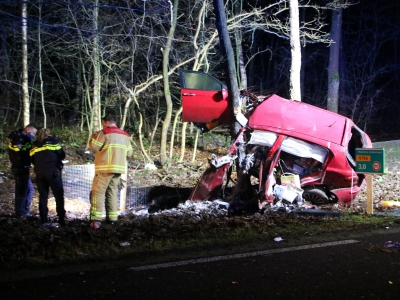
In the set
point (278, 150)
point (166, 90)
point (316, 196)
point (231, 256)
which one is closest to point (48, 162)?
point (231, 256)

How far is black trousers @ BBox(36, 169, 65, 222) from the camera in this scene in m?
6.79

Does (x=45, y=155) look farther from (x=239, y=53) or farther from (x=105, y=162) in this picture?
(x=239, y=53)

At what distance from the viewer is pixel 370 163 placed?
7.54 m

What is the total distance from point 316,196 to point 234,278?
16.1ft

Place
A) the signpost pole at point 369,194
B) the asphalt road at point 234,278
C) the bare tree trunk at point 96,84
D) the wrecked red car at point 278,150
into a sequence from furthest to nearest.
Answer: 1. the bare tree trunk at point 96,84
2. the wrecked red car at point 278,150
3. the signpost pole at point 369,194
4. the asphalt road at point 234,278

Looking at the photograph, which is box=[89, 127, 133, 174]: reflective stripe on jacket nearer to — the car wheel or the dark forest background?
the dark forest background

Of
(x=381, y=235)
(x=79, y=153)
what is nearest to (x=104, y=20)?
(x=79, y=153)

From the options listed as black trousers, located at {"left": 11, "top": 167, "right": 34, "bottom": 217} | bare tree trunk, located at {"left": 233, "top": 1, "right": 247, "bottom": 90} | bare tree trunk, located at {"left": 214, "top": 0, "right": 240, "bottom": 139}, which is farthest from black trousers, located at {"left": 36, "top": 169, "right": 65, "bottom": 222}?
bare tree trunk, located at {"left": 233, "top": 1, "right": 247, "bottom": 90}

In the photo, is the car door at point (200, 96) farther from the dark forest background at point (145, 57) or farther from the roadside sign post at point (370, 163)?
the roadside sign post at point (370, 163)

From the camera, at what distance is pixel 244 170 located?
8312mm

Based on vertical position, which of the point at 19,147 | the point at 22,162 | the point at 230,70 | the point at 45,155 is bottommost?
the point at 22,162

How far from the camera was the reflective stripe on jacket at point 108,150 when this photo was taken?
21.6ft

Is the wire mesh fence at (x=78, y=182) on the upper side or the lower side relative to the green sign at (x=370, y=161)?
lower

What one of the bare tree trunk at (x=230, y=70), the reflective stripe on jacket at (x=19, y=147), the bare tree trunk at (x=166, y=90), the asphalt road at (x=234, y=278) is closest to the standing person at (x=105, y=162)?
the reflective stripe on jacket at (x=19, y=147)
